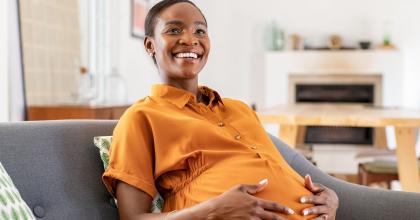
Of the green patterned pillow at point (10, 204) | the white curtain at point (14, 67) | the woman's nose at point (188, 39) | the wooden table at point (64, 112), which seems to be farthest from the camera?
the wooden table at point (64, 112)

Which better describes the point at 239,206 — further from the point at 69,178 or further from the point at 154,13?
the point at 154,13

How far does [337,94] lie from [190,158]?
17.3ft

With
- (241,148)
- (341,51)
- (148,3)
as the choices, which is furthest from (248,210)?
(341,51)

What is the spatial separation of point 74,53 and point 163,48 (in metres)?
2.75

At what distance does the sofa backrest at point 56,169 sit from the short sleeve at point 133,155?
0.08 meters

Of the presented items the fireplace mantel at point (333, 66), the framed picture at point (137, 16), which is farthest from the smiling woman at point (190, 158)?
the fireplace mantel at point (333, 66)

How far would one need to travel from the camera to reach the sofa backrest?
4.07ft

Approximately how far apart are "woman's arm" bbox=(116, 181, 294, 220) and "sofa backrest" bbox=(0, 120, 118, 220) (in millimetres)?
161

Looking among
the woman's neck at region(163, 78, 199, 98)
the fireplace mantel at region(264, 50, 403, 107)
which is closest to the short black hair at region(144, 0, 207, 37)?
the woman's neck at region(163, 78, 199, 98)

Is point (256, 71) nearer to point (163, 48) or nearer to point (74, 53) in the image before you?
point (74, 53)

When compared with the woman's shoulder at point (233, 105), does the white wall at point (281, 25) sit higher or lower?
higher

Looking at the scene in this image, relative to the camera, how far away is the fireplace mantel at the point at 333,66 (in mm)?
6051

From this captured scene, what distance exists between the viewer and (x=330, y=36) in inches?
246

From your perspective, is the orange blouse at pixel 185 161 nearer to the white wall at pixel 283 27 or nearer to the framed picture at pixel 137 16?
the framed picture at pixel 137 16
